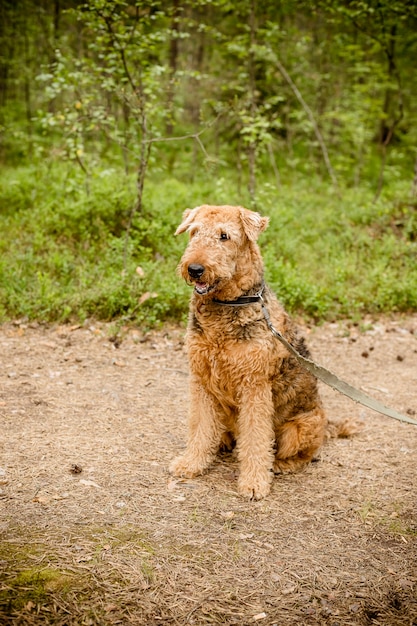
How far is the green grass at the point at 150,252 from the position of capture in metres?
7.41

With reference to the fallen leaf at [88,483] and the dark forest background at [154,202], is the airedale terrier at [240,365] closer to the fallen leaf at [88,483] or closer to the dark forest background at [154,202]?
the fallen leaf at [88,483]

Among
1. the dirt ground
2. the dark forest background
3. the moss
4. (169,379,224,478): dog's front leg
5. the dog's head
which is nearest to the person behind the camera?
the moss

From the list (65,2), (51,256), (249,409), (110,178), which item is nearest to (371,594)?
(249,409)

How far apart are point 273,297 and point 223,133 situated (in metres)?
11.7

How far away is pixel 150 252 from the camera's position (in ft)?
28.0

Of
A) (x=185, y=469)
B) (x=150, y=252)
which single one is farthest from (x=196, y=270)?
Answer: (x=150, y=252)

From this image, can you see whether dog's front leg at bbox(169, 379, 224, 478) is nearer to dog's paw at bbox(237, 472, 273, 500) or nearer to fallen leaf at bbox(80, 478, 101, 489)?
dog's paw at bbox(237, 472, 273, 500)

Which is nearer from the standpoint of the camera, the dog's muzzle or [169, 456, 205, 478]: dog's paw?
the dog's muzzle

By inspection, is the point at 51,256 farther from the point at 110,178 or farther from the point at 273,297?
the point at 273,297

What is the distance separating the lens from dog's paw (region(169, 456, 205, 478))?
4.12m

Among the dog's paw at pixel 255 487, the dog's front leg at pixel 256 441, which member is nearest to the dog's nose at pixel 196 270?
the dog's front leg at pixel 256 441

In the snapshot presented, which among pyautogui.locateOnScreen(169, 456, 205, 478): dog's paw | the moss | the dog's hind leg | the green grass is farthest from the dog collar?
the green grass

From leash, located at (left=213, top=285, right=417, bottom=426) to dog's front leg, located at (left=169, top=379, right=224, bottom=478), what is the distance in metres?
0.73

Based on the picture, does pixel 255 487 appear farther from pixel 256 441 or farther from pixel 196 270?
pixel 196 270
